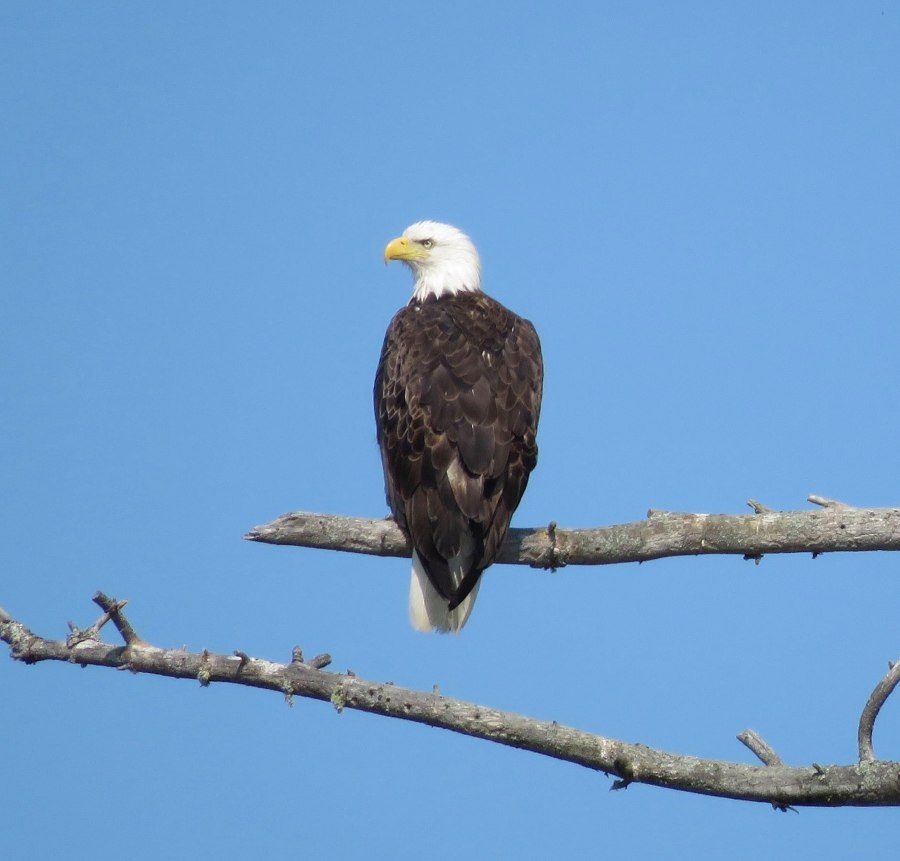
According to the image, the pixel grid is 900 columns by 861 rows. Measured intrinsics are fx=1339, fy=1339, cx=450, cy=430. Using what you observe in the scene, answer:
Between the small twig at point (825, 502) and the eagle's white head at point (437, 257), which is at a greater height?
the eagle's white head at point (437, 257)

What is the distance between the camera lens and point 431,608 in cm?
689

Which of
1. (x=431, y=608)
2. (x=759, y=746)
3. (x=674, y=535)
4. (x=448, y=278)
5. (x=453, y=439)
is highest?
(x=448, y=278)

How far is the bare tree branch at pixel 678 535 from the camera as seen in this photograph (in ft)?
17.9

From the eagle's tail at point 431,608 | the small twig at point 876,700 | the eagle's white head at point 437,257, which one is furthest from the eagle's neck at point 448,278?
the small twig at point 876,700

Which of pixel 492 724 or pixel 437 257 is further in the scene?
pixel 437 257

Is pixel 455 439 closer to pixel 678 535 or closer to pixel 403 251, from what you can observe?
pixel 678 535

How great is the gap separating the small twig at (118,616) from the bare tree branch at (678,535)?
0.86m

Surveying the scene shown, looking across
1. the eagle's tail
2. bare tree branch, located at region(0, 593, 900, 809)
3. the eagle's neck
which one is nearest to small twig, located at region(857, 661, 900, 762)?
bare tree branch, located at region(0, 593, 900, 809)

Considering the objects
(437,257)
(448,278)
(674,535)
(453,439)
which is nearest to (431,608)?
(453,439)

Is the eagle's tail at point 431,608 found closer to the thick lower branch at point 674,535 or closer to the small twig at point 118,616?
the thick lower branch at point 674,535

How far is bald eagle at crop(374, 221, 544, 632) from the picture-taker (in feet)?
21.3

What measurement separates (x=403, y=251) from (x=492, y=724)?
174 inches

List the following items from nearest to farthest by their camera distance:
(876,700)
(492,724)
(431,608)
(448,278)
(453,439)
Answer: (876,700)
(492,724)
(453,439)
(431,608)
(448,278)

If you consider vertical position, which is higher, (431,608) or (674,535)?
(674,535)
